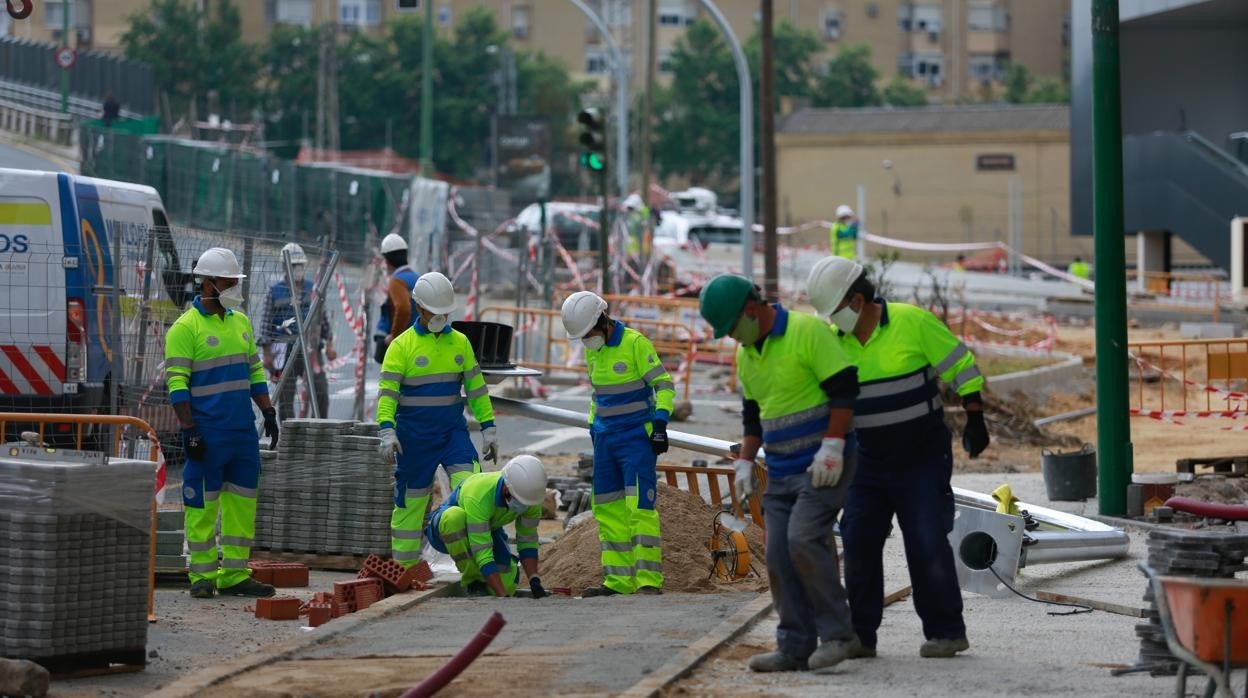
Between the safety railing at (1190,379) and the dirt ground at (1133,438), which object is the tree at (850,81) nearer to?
the safety railing at (1190,379)

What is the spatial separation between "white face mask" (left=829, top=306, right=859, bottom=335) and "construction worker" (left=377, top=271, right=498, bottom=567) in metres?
3.34

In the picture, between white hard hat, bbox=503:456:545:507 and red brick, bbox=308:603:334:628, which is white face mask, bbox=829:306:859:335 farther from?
red brick, bbox=308:603:334:628

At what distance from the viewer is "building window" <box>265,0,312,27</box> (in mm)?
87812

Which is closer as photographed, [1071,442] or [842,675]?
[842,675]

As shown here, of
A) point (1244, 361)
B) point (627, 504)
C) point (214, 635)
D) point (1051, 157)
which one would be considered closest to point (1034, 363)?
point (1244, 361)

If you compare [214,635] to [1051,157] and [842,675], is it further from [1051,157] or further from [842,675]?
[1051,157]

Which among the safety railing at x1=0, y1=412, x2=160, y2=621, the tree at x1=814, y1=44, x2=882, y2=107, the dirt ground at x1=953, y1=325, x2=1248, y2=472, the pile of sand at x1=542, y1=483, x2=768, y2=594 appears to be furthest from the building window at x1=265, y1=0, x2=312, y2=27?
the pile of sand at x1=542, y1=483, x2=768, y2=594

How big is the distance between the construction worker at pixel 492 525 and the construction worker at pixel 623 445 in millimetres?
412

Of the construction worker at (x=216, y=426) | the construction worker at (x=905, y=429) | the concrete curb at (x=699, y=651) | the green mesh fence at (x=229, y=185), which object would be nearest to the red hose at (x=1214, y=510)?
the construction worker at (x=905, y=429)

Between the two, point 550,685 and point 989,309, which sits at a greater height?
point 989,309

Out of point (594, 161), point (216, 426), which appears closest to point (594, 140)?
point (594, 161)

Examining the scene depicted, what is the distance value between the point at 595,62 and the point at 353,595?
8310 cm

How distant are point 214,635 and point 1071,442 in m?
11.9

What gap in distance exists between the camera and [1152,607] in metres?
7.34
